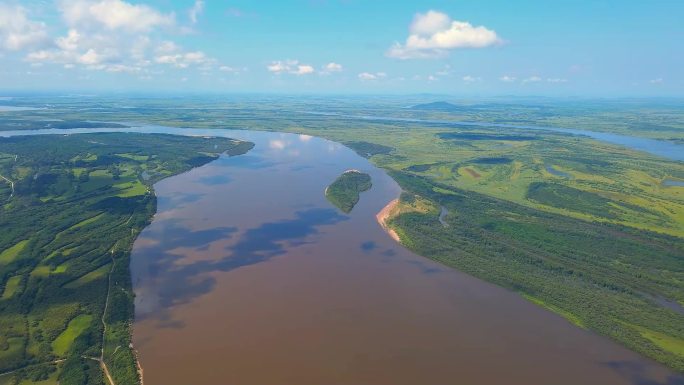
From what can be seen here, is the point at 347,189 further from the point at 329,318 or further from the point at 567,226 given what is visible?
the point at 329,318

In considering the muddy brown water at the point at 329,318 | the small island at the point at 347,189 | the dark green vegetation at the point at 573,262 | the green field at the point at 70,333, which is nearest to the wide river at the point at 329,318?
the muddy brown water at the point at 329,318

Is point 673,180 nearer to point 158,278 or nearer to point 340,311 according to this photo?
point 340,311

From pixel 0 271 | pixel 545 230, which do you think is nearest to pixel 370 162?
pixel 545 230

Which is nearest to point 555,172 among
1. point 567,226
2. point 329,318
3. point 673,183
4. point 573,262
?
point 673,183

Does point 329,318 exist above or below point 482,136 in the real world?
below

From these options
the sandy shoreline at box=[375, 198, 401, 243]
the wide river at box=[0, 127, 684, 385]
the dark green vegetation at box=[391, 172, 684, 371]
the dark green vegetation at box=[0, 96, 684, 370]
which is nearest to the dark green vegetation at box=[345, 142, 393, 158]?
the dark green vegetation at box=[0, 96, 684, 370]

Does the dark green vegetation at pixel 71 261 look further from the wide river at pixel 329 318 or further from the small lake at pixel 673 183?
the small lake at pixel 673 183
